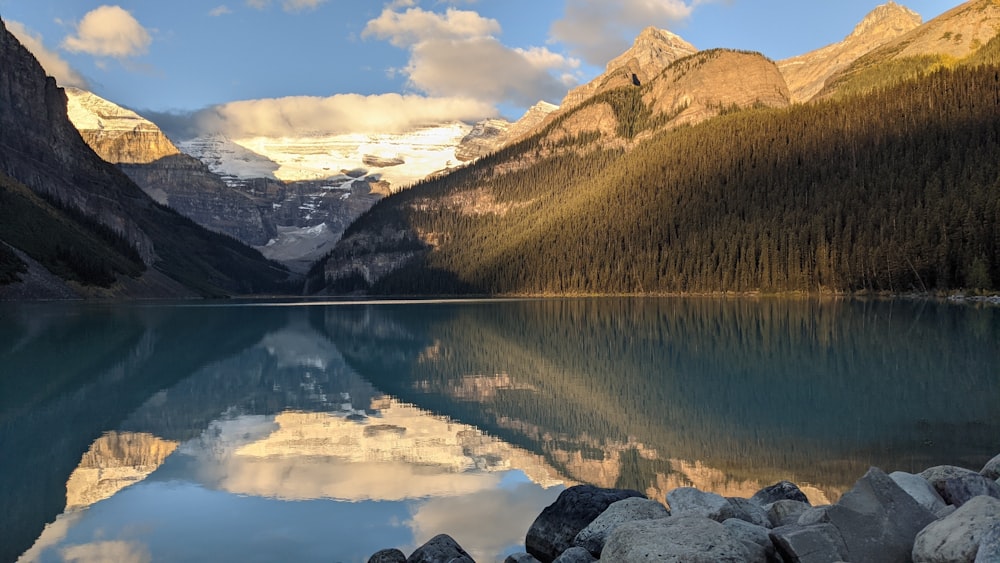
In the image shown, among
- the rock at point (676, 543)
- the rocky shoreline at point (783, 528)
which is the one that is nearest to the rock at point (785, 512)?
the rocky shoreline at point (783, 528)

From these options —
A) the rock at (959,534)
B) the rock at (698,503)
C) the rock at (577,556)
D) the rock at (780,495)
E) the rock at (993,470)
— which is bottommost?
the rock at (577,556)

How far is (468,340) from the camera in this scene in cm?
5038

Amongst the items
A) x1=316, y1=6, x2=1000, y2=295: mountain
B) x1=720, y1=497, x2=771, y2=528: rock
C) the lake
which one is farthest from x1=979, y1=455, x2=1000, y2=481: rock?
x1=316, y1=6, x2=1000, y2=295: mountain

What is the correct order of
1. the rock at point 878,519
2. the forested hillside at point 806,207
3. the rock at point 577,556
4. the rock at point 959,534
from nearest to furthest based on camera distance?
the rock at point 959,534, the rock at point 878,519, the rock at point 577,556, the forested hillside at point 806,207

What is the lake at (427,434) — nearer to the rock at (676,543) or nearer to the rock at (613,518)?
the rock at (613,518)

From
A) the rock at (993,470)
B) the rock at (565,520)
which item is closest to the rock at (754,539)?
the rock at (565,520)

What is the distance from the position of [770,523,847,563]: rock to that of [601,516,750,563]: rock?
0.72m

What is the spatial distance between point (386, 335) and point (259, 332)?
12297 millimetres

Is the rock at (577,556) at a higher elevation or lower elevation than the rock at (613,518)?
lower

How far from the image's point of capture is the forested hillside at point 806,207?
9412cm

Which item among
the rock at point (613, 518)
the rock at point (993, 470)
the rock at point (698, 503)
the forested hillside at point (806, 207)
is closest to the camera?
the rock at point (613, 518)

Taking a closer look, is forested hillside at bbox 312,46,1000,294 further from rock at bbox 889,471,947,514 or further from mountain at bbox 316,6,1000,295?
rock at bbox 889,471,947,514

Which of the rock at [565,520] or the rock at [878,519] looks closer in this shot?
the rock at [878,519]

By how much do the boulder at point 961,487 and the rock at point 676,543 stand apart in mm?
4526
